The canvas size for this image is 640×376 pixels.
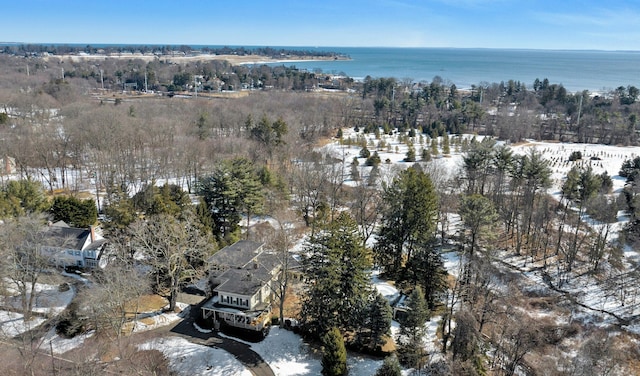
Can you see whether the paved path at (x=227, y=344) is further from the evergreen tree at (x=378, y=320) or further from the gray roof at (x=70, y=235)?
the gray roof at (x=70, y=235)

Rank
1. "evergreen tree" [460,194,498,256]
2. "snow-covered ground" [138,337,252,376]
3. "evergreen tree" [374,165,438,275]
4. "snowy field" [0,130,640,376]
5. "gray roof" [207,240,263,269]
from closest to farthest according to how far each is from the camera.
Result: "snow-covered ground" [138,337,252,376] → "snowy field" [0,130,640,376] → "evergreen tree" [460,194,498,256] → "gray roof" [207,240,263,269] → "evergreen tree" [374,165,438,275]

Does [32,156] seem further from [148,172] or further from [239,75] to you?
[239,75]

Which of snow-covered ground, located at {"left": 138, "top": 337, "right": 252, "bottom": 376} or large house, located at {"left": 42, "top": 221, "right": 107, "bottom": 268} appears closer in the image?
snow-covered ground, located at {"left": 138, "top": 337, "right": 252, "bottom": 376}

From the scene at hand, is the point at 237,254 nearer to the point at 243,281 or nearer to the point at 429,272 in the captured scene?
the point at 243,281

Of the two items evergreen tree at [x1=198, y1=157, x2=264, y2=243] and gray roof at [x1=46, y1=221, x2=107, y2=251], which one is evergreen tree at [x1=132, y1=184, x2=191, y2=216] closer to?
evergreen tree at [x1=198, y1=157, x2=264, y2=243]

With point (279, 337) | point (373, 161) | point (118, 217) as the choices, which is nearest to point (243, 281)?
point (279, 337)

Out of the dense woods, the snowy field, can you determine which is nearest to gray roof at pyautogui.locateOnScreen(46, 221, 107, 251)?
the dense woods
